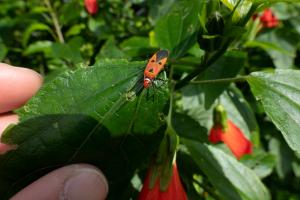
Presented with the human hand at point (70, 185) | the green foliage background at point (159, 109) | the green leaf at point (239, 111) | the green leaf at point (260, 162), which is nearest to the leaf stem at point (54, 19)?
the green foliage background at point (159, 109)

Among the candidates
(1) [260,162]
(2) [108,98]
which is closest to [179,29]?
(2) [108,98]

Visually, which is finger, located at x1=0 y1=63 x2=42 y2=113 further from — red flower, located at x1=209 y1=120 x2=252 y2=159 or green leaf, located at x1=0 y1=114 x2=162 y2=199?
red flower, located at x1=209 y1=120 x2=252 y2=159

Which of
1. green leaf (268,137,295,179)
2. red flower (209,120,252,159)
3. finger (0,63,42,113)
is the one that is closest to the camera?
finger (0,63,42,113)

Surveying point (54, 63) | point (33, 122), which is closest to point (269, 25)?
point (54, 63)

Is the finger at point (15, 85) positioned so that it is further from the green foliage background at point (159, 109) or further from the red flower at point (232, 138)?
the red flower at point (232, 138)

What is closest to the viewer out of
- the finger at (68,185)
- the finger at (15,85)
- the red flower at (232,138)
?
the finger at (68,185)

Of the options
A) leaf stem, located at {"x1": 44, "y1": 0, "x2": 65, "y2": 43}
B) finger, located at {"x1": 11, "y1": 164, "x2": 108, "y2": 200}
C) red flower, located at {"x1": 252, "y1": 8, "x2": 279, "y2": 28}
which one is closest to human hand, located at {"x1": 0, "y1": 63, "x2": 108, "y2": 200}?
finger, located at {"x1": 11, "y1": 164, "x2": 108, "y2": 200}
